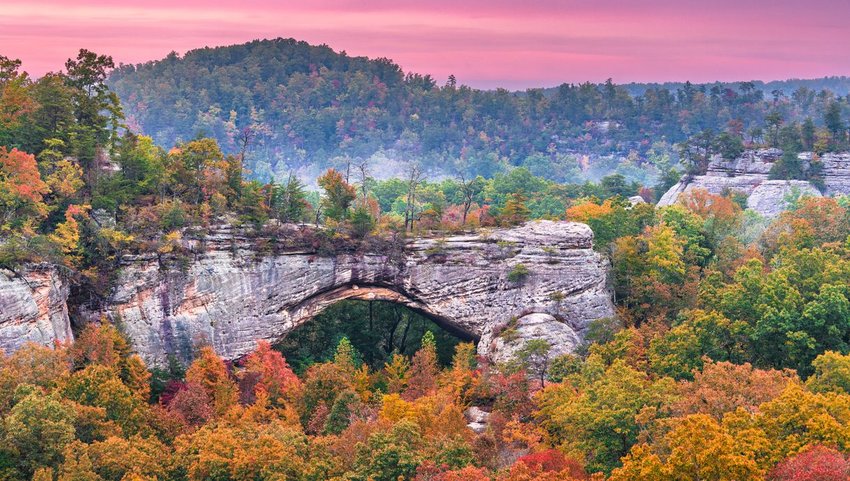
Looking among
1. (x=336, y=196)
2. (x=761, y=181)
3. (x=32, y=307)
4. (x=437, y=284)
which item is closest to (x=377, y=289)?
(x=437, y=284)

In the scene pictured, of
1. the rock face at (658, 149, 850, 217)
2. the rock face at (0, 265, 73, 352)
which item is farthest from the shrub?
the rock face at (658, 149, 850, 217)

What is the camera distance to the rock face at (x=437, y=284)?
151 ft

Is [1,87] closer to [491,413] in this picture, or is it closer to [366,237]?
[366,237]

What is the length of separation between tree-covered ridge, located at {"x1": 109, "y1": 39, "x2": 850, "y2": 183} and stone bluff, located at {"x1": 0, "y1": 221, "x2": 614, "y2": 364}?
310 feet

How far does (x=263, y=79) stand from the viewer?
156750 millimetres

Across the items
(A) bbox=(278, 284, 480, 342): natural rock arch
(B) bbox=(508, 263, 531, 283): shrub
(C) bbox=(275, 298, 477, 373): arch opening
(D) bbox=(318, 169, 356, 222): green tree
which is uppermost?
(D) bbox=(318, 169, 356, 222): green tree

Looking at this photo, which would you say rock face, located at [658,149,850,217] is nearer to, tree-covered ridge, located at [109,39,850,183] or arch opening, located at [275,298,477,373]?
arch opening, located at [275,298,477,373]

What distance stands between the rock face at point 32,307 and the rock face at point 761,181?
50828 millimetres

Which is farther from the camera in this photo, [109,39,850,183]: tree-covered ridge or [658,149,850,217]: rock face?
[109,39,850,183]: tree-covered ridge

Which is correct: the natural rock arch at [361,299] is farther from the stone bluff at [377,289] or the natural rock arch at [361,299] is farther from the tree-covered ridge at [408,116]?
the tree-covered ridge at [408,116]

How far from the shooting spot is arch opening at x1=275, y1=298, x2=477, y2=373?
49562 millimetres

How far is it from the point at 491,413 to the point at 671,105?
408 feet

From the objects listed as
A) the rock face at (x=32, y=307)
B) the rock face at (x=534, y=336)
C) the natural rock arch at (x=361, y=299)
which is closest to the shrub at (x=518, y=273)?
the rock face at (x=534, y=336)

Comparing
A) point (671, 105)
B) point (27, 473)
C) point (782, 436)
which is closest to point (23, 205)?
point (27, 473)
